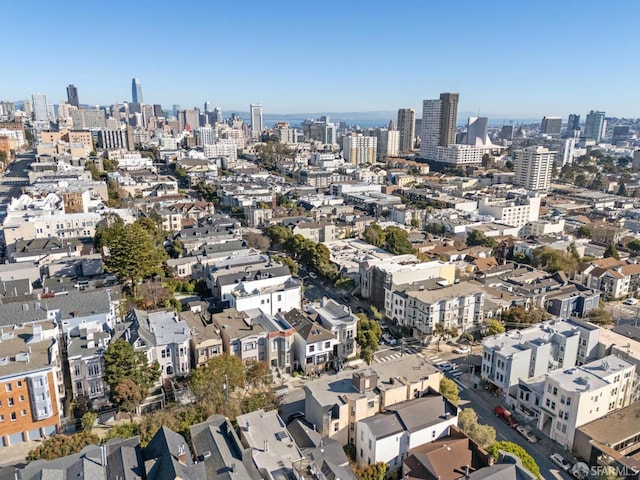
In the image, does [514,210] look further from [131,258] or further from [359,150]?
[359,150]

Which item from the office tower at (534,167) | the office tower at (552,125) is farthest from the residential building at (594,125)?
the office tower at (534,167)

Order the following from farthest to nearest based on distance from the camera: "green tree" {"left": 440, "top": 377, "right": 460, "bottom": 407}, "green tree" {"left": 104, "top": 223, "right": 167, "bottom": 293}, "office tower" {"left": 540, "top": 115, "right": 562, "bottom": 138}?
1. "office tower" {"left": 540, "top": 115, "right": 562, "bottom": 138}
2. "green tree" {"left": 104, "top": 223, "right": 167, "bottom": 293}
3. "green tree" {"left": 440, "top": 377, "right": 460, "bottom": 407}

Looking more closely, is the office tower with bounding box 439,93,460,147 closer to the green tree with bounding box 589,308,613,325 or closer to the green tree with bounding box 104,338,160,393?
the green tree with bounding box 589,308,613,325

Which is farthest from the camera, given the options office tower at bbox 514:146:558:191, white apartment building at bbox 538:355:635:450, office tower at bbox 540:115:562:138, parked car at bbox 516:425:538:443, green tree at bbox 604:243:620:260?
office tower at bbox 540:115:562:138

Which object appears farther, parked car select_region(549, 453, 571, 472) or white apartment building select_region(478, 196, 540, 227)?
white apartment building select_region(478, 196, 540, 227)

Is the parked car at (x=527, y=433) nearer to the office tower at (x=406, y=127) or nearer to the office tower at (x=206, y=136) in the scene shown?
the office tower at (x=206, y=136)

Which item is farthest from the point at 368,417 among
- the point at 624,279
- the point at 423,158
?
the point at 423,158

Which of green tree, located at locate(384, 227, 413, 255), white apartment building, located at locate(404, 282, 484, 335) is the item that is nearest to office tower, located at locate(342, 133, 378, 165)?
green tree, located at locate(384, 227, 413, 255)

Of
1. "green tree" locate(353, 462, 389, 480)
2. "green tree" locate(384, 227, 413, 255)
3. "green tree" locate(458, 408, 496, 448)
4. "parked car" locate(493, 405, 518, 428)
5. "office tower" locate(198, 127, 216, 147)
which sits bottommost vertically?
"parked car" locate(493, 405, 518, 428)
